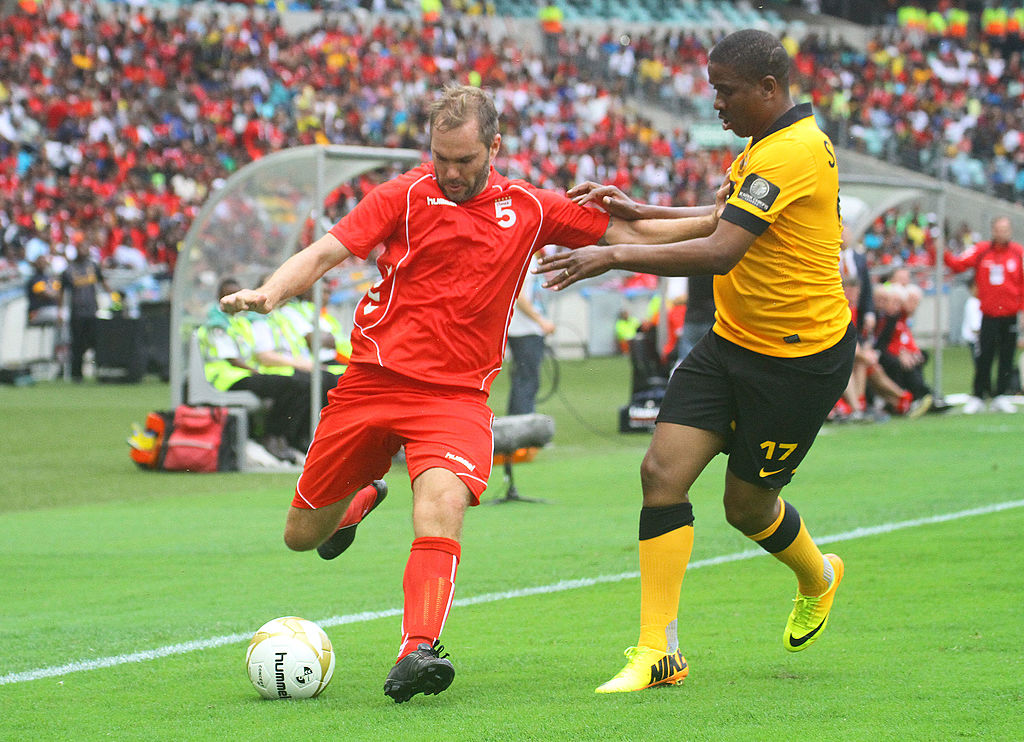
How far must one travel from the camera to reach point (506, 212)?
17.4ft

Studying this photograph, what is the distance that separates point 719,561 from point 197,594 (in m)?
2.77

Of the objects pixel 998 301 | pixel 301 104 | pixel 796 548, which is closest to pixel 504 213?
pixel 796 548

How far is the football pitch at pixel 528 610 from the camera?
4727 mm

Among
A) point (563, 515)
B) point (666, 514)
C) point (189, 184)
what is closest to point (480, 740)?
point (666, 514)

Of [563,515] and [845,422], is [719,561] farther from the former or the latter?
[845,422]

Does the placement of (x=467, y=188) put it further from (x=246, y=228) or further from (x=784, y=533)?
(x=246, y=228)

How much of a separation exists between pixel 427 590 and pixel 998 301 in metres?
14.5

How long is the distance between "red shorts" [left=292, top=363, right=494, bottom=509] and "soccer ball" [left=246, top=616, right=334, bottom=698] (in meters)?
0.60

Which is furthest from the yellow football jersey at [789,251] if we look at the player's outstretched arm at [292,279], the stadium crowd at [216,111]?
the stadium crowd at [216,111]

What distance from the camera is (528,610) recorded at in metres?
6.78

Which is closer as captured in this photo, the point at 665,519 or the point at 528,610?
the point at 665,519

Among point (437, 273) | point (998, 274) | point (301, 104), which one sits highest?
point (437, 273)

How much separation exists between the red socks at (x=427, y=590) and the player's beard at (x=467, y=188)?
47.0 inches

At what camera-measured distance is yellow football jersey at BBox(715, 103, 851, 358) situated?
5047 millimetres
